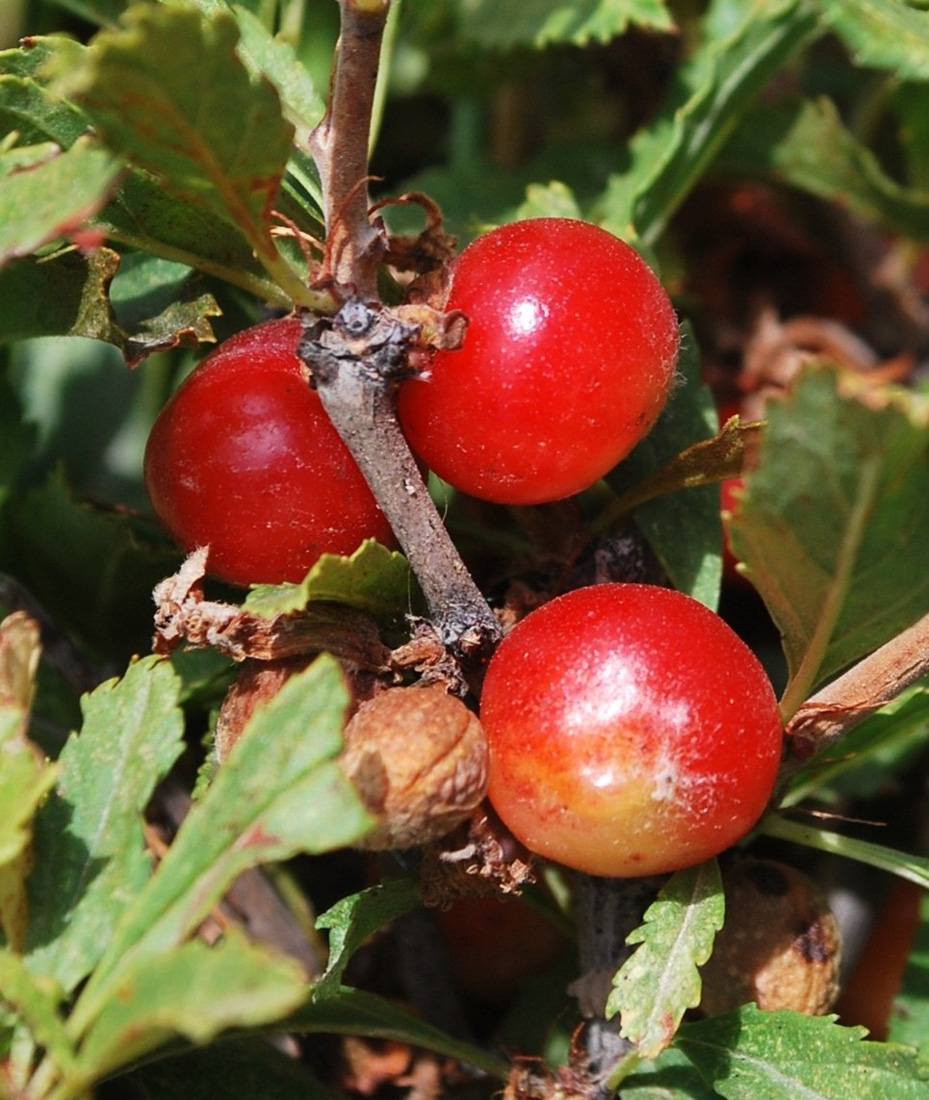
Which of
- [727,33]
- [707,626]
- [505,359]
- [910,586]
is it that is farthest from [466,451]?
[727,33]

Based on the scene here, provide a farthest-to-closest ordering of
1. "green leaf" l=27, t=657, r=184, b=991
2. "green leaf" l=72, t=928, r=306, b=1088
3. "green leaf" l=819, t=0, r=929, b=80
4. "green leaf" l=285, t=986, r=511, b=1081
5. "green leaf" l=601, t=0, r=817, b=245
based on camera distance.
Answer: "green leaf" l=601, t=0, r=817, b=245 < "green leaf" l=819, t=0, r=929, b=80 < "green leaf" l=285, t=986, r=511, b=1081 < "green leaf" l=27, t=657, r=184, b=991 < "green leaf" l=72, t=928, r=306, b=1088

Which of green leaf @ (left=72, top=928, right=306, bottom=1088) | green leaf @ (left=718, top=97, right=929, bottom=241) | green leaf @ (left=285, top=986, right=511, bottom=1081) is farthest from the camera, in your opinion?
green leaf @ (left=718, top=97, right=929, bottom=241)

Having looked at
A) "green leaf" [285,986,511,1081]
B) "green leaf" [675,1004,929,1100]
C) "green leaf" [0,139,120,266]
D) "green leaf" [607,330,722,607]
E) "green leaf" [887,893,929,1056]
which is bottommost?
"green leaf" [887,893,929,1056]

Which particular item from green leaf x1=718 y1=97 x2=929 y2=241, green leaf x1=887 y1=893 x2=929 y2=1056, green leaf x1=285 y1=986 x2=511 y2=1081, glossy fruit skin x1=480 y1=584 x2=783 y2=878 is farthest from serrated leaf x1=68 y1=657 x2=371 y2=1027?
green leaf x1=718 y1=97 x2=929 y2=241

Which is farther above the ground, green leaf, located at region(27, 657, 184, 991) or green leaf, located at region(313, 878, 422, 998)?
green leaf, located at region(27, 657, 184, 991)

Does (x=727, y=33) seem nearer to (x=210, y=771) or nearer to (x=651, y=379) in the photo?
(x=651, y=379)

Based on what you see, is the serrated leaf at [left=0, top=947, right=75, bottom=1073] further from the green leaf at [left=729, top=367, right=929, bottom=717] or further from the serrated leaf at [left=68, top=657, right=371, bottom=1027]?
the green leaf at [left=729, top=367, right=929, bottom=717]

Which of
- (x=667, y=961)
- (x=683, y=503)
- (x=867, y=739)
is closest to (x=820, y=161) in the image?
(x=683, y=503)
